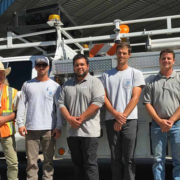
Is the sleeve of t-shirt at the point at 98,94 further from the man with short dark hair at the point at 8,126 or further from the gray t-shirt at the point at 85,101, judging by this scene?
the man with short dark hair at the point at 8,126

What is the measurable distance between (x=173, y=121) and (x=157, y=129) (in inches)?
9.5

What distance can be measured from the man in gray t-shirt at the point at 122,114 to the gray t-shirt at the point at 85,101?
7.1 inches

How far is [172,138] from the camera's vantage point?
3490mm

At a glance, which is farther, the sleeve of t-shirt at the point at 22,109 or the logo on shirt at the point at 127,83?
the sleeve of t-shirt at the point at 22,109

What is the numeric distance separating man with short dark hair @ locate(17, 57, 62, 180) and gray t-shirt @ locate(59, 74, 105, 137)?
30cm

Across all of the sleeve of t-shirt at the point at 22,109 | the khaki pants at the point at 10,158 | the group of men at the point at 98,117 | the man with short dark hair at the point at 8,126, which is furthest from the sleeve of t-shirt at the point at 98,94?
the khaki pants at the point at 10,158

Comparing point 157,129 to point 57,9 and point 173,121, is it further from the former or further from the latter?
point 57,9

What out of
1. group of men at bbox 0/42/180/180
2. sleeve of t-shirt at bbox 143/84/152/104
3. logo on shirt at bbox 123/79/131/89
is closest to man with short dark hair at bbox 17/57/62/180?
group of men at bbox 0/42/180/180

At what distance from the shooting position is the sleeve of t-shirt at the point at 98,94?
3490 mm

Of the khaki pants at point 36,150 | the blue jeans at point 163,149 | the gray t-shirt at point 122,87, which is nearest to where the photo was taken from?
the blue jeans at point 163,149

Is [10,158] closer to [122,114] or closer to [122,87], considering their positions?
[122,114]

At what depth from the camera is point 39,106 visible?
12.5 feet

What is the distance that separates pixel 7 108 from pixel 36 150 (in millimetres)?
759

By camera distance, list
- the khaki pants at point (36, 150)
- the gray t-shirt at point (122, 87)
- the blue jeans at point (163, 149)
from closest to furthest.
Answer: the blue jeans at point (163, 149) < the gray t-shirt at point (122, 87) < the khaki pants at point (36, 150)
